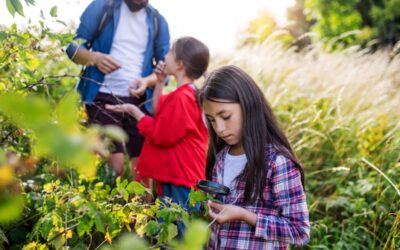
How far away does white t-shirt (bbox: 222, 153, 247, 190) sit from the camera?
72.1 inches

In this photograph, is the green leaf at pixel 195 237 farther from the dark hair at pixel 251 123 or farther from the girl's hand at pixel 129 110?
the girl's hand at pixel 129 110

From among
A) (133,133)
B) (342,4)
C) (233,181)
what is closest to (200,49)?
(133,133)

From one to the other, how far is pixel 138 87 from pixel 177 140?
526 millimetres

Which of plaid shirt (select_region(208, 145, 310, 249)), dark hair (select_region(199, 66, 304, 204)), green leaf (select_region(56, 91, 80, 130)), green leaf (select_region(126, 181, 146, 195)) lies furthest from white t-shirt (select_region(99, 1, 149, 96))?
green leaf (select_region(56, 91, 80, 130))

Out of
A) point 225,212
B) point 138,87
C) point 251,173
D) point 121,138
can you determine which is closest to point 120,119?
point 138,87

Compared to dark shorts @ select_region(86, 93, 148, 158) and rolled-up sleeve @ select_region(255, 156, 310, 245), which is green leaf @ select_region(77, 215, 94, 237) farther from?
dark shorts @ select_region(86, 93, 148, 158)

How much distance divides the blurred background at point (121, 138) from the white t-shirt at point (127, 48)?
30 cm

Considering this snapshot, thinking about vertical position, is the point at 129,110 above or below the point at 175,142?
above

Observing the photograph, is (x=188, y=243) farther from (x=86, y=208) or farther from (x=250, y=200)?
(x=250, y=200)

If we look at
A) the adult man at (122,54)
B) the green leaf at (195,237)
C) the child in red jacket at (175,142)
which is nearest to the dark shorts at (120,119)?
the adult man at (122,54)

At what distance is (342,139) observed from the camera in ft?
12.6

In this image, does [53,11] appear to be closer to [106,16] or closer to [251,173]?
[251,173]

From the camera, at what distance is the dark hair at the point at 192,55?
2.72 meters

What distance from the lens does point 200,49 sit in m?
2.76
